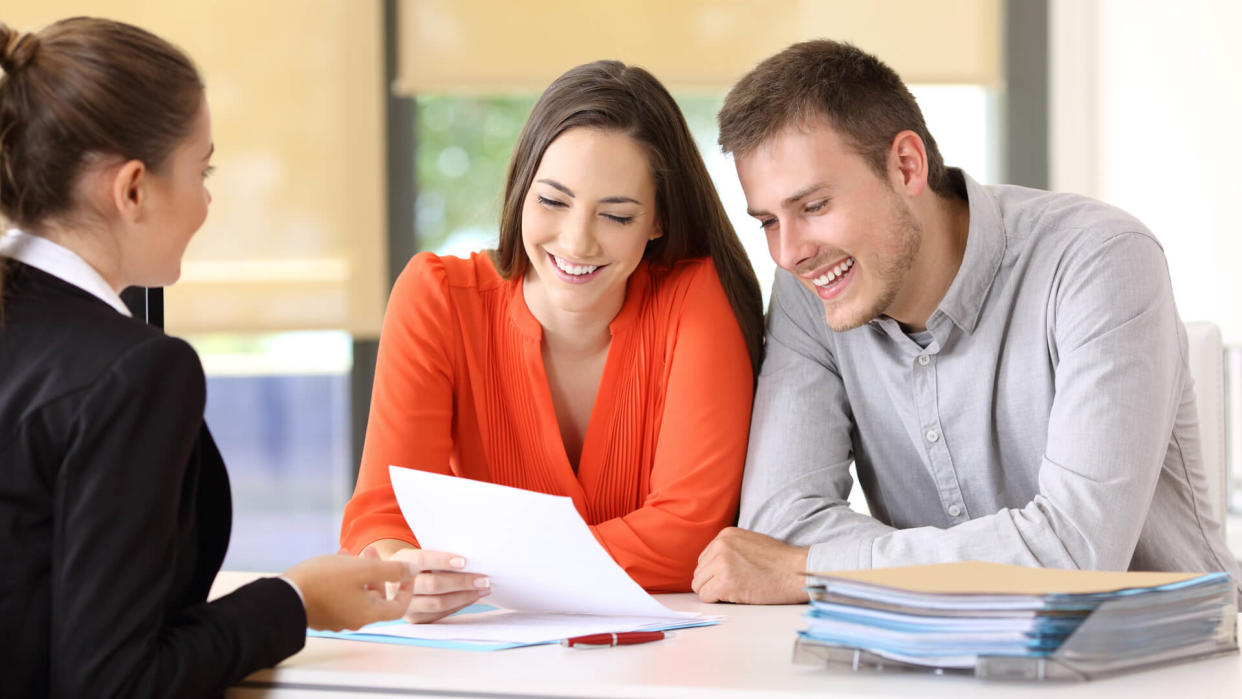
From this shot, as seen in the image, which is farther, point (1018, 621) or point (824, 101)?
point (824, 101)

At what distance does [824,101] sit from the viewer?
5.14ft

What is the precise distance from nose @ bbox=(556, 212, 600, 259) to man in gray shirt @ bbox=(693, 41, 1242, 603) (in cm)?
22

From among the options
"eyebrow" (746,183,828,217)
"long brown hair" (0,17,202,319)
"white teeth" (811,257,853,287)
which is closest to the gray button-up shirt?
"white teeth" (811,257,853,287)

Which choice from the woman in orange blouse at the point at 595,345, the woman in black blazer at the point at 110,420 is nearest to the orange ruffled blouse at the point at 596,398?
the woman in orange blouse at the point at 595,345

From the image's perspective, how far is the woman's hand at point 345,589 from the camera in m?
1.06

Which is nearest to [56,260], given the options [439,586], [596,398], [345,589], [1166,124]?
[345,589]

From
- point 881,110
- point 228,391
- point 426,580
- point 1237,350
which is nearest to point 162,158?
point 426,580

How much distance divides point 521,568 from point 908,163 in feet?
2.69

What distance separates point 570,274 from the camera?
1646 mm

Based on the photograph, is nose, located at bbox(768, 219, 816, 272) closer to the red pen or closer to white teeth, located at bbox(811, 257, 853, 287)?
white teeth, located at bbox(811, 257, 853, 287)

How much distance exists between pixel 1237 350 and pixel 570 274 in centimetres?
182

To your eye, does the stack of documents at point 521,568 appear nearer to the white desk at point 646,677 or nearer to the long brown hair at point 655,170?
the white desk at point 646,677

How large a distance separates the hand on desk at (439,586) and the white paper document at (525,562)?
0.01 metres

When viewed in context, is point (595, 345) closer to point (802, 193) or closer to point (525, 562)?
point (802, 193)
